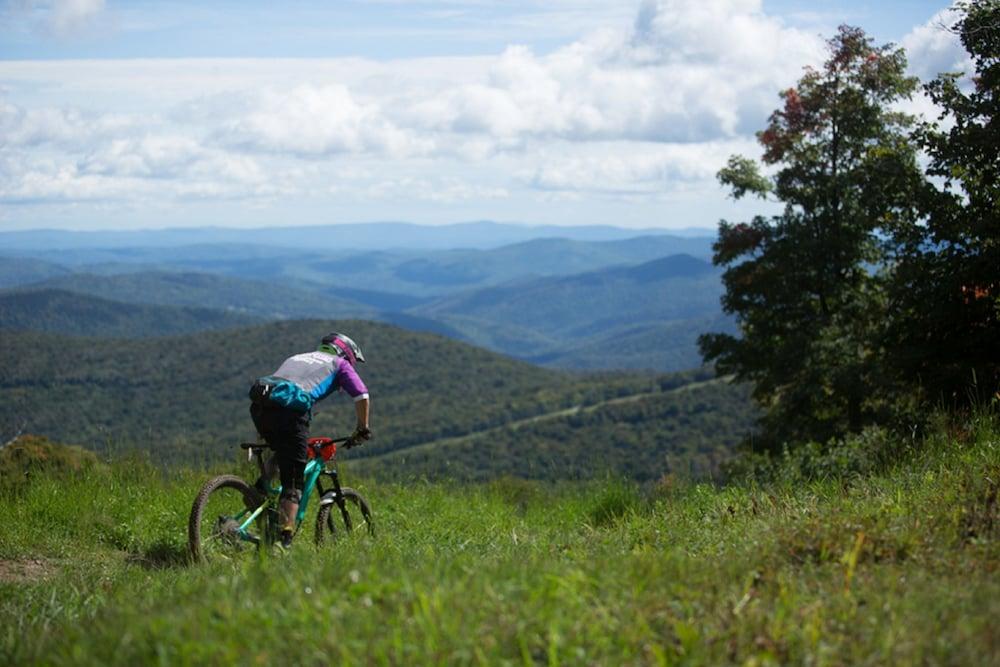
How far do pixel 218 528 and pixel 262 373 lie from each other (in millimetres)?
134038

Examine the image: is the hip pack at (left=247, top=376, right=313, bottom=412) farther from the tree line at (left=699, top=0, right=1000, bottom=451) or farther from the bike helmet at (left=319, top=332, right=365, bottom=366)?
the tree line at (left=699, top=0, right=1000, bottom=451)

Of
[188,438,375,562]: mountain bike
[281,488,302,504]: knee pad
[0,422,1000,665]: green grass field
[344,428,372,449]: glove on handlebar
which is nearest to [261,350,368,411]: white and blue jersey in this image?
[344,428,372,449]: glove on handlebar

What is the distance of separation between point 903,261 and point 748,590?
42.1ft

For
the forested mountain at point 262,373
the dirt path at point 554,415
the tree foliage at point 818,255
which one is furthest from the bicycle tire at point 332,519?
the dirt path at point 554,415

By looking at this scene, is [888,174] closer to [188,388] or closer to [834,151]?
[834,151]

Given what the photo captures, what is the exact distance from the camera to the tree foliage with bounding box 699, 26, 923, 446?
19062 millimetres

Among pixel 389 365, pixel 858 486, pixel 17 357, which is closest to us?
pixel 858 486

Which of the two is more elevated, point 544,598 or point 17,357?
point 544,598

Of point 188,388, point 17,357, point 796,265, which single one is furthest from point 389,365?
point 796,265

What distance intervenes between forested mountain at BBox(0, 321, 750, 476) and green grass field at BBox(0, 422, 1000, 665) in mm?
85944

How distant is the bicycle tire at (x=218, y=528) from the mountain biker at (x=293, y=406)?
214 mm

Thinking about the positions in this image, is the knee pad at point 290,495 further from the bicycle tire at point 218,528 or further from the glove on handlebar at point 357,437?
the glove on handlebar at point 357,437

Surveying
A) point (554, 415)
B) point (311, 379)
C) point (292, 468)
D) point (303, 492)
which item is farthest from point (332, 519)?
point (554, 415)

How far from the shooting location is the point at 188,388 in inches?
5743
